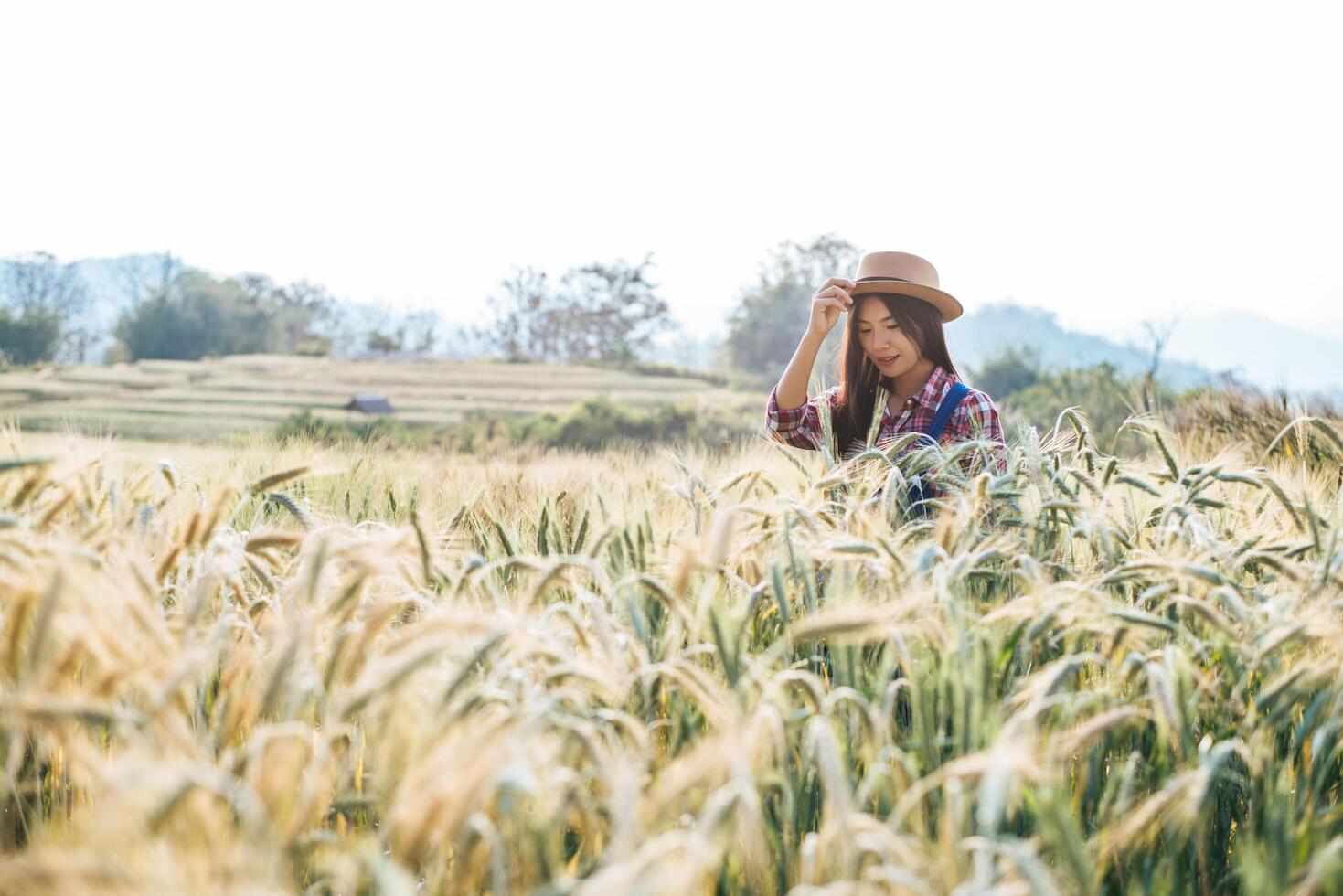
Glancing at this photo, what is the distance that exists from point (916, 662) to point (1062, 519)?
928mm

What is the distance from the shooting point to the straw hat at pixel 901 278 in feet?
11.4

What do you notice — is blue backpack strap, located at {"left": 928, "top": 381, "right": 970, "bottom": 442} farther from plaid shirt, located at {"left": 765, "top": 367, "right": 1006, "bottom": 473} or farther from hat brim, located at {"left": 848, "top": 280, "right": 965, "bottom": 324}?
hat brim, located at {"left": 848, "top": 280, "right": 965, "bottom": 324}

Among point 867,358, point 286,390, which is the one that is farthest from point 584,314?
point 867,358

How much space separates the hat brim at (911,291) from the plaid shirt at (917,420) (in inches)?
10.3

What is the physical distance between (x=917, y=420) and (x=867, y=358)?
1.17 ft

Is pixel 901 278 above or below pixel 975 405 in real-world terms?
above

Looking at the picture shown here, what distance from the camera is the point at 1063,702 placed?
51.2 inches

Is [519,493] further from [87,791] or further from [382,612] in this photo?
[382,612]

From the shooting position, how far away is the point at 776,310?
59156mm

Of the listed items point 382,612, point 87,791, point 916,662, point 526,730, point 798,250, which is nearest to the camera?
point 526,730

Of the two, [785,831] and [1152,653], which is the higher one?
[1152,653]

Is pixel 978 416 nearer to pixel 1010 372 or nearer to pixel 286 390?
pixel 1010 372

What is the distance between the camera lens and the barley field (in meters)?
0.95

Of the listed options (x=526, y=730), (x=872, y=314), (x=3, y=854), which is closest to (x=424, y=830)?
(x=526, y=730)
